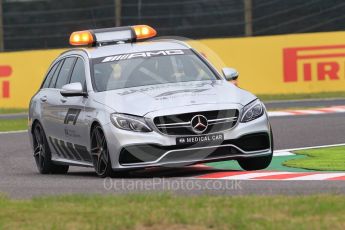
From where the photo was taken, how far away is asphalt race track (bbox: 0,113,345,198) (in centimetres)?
1006

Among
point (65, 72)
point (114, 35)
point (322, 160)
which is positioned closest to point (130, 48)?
point (114, 35)

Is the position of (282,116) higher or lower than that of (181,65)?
lower

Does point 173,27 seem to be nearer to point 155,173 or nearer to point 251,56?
point 251,56

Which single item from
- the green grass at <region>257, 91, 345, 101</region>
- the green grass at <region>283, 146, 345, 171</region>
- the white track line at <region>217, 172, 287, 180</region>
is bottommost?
the green grass at <region>257, 91, 345, 101</region>

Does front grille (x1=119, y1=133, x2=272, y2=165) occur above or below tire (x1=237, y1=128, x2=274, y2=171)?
above

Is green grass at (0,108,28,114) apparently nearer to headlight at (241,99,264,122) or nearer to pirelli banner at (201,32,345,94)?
pirelli banner at (201,32,345,94)

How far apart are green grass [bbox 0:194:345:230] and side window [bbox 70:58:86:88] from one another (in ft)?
13.1

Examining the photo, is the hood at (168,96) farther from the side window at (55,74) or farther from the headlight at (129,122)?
the side window at (55,74)

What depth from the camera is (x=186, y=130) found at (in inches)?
455

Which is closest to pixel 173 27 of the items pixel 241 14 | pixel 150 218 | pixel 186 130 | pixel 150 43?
pixel 241 14

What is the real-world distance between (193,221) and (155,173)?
5234 millimetres

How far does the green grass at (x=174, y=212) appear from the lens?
7.60 metres

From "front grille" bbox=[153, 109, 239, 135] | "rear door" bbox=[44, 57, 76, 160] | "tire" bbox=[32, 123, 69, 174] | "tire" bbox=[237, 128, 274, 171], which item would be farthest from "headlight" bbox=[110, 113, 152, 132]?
"tire" bbox=[32, 123, 69, 174]

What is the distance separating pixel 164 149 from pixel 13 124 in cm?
1428
